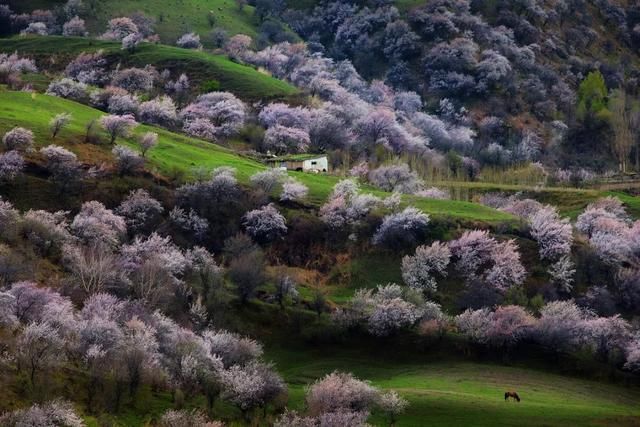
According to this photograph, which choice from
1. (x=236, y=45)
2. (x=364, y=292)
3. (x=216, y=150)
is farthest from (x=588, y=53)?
(x=364, y=292)

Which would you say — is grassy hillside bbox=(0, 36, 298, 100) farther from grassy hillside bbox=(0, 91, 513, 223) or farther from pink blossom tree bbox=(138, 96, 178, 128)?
grassy hillside bbox=(0, 91, 513, 223)

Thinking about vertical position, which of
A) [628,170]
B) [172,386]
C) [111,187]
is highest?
[628,170]

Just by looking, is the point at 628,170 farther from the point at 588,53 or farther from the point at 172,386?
the point at 172,386

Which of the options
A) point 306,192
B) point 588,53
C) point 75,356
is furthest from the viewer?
point 588,53

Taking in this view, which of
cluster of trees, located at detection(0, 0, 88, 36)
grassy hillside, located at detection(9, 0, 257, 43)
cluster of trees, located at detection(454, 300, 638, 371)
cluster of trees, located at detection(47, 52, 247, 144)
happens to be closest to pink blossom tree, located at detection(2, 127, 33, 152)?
cluster of trees, located at detection(47, 52, 247, 144)

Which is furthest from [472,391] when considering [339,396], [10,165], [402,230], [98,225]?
[10,165]

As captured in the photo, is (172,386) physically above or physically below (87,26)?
below

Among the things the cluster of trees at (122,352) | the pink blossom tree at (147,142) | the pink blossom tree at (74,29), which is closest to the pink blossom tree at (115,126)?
the pink blossom tree at (147,142)
